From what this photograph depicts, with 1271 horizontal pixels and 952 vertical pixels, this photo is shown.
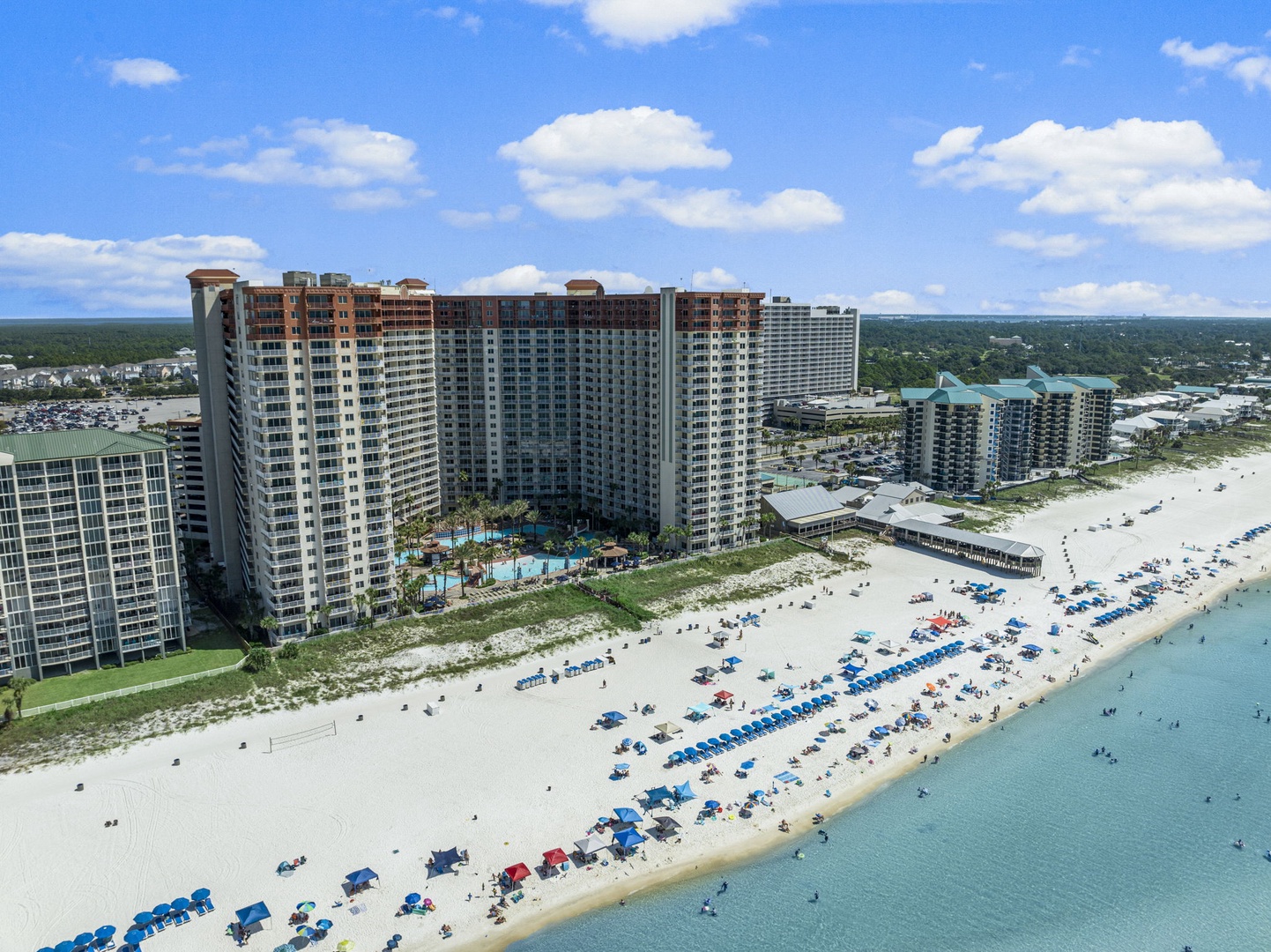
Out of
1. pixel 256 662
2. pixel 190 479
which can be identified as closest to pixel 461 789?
pixel 256 662

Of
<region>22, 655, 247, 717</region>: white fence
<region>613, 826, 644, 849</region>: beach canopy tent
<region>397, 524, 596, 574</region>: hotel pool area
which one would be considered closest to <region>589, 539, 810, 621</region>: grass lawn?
<region>397, 524, 596, 574</region>: hotel pool area

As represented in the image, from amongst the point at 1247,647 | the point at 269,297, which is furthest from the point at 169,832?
the point at 1247,647

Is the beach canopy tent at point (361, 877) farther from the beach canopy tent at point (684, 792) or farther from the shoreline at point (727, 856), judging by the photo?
the beach canopy tent at point (684, 792)

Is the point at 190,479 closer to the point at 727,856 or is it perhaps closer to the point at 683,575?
the point at 683,575

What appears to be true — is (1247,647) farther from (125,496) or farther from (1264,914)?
(125,496)

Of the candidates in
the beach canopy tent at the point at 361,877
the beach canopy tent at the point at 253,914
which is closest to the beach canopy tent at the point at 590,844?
the beach canopy tent at the point at 361,877

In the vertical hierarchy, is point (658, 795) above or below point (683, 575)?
below

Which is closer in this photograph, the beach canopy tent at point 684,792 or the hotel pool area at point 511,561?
the beach canopy tent at point 684,792
